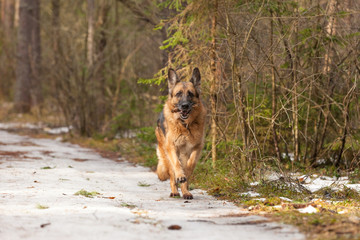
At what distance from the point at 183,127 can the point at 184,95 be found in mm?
598

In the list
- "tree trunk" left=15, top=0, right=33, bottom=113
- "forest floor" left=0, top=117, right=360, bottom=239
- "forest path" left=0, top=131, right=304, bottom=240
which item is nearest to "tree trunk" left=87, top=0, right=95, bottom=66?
"forest floor" left=0, top=117, right=360, bottom=239

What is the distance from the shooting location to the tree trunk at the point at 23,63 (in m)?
26.8

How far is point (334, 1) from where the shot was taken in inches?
365

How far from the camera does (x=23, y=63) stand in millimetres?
27125

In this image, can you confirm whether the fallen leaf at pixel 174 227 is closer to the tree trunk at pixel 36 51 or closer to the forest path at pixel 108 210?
the forest path at pixel 108 210

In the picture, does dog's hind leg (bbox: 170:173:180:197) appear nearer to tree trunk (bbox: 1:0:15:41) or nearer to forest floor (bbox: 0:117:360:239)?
forest floor (bbox: 0:117:360:239)

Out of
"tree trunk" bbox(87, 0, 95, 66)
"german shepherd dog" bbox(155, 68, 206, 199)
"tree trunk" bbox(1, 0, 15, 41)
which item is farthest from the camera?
"tree trunk" bbox(1, 0, 15, 41)

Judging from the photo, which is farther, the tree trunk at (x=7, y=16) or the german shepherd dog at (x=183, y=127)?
the tree trunk at (x=7, y=16)

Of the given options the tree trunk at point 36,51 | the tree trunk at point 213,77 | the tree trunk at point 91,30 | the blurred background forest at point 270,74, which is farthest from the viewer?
the tree trunk at point 36,51

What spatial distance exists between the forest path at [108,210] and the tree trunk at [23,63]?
1698 centimetres

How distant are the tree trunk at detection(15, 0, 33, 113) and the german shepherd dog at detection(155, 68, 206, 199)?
2086cm

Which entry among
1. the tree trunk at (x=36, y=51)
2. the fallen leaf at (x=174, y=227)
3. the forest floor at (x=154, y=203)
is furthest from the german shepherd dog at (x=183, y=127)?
the tree trunk at (x=36, y=51)

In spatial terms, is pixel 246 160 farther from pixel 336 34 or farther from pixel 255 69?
pixel 336 34

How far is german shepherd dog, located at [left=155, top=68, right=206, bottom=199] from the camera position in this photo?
25.7 feet
